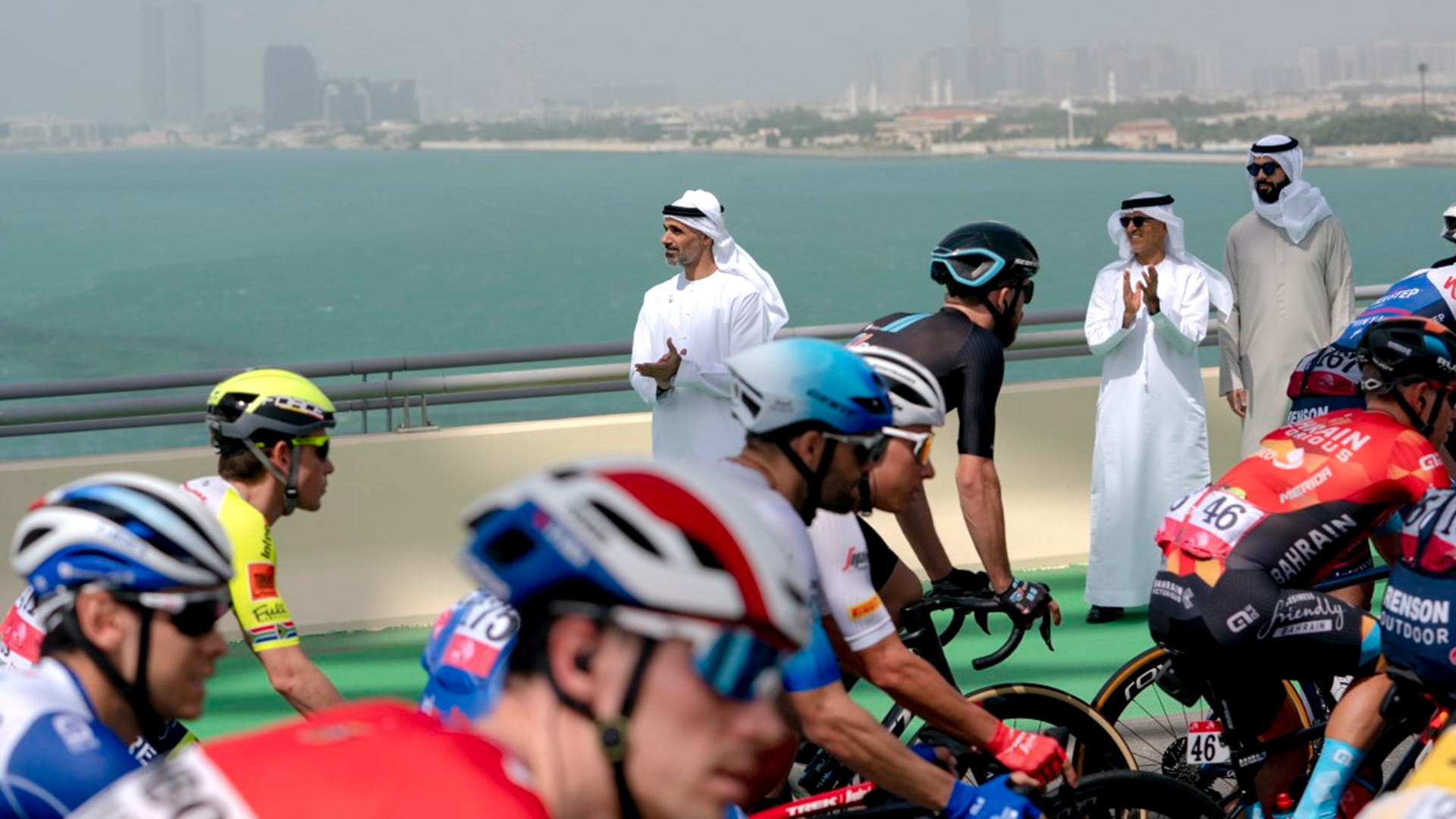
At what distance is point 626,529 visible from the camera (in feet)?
5.58

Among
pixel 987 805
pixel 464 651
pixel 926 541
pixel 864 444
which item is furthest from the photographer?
pixel 926 541

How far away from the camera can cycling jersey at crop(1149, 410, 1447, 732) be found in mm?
5035

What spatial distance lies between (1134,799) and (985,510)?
175 cm

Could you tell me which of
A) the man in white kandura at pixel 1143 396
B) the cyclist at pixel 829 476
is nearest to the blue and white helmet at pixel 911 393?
the cyclist at pixel 829 476

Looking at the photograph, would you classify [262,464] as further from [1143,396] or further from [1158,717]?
[1143,396]

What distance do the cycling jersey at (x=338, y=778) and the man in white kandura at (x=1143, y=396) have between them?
26.0 feet

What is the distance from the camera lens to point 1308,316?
9859 millimetres

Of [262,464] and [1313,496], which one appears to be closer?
[262,464]

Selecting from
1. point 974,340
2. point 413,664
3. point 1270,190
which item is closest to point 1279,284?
point 1270,190

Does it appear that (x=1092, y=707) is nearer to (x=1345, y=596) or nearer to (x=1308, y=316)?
(x=1345, y=596)

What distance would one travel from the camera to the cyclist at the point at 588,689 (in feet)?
5.56

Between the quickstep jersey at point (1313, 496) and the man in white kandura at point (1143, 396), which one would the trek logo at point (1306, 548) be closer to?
the quickstep jersey at point (1313, 496)

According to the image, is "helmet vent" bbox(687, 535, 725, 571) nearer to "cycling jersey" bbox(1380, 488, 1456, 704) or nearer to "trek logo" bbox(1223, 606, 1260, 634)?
"cycling jersey" bbox(1380, 488, 1456, 704)

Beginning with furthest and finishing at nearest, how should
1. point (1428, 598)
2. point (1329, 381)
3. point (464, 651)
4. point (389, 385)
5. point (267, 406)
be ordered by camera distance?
point (389, 385) < point (1329, 381) < point (267, 406) < point (1428, 598) < point (464, 651)
